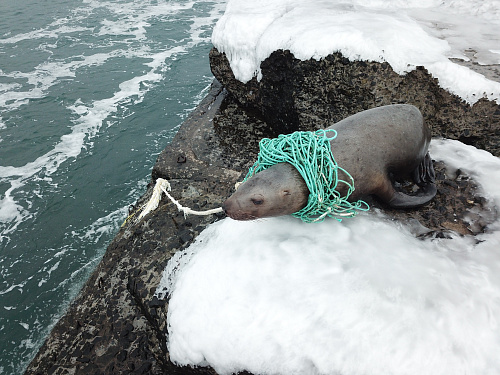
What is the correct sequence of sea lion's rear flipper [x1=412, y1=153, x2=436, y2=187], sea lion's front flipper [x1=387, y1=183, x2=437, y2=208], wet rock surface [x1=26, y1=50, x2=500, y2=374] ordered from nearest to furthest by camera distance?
wet rock surface [x1=26, y1=50, x2=500, y2=374] < sea lion's front flipper [x1=387, y1=183, x2=437, y2=208] < sea lion's rear flipper [x1=412, y1=153, x2=436, y2=187]

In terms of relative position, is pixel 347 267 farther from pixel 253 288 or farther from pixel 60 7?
pixel 60 7

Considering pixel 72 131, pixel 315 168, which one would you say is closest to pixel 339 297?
pixel 315 168

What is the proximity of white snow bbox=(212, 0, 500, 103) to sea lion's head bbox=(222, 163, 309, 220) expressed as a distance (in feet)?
8.35

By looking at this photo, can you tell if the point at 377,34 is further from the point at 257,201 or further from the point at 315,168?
the point at 257,201

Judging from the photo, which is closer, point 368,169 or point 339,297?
point 339,297

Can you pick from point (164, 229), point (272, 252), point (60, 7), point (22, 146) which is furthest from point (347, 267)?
point (60, 7)

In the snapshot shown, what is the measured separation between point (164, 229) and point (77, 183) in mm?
5093

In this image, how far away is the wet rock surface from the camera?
9.40 feet

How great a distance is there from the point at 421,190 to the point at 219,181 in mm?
2515

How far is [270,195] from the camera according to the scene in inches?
105

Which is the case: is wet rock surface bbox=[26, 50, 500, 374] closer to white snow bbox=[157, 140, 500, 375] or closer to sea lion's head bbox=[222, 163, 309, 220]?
white snow bbox=[157, 140, 500, 375]

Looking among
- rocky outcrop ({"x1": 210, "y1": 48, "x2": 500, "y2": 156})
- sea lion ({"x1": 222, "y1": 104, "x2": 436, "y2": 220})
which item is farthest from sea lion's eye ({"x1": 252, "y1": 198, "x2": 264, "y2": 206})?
rocky outcrop ({"x1": 210, "y1": 48, "x2": 500, "y2": 156})

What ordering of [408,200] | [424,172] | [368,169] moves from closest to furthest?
1. [368,169]
2. [408,200]
3. [424,172]

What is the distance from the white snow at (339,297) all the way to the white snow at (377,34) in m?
1.65
